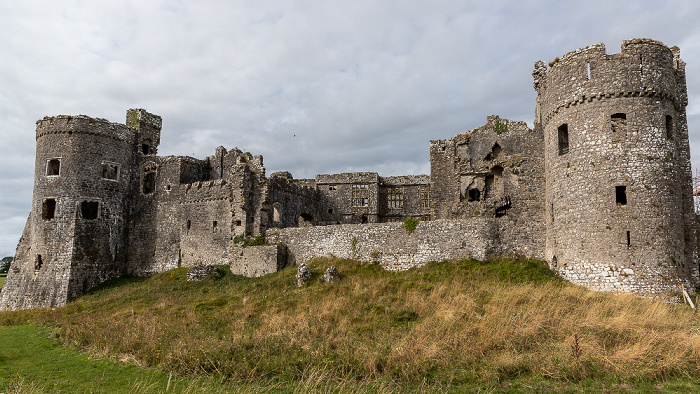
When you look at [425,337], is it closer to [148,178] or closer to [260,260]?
[260,260]

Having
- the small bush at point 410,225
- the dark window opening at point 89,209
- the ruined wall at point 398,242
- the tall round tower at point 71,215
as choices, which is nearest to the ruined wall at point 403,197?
the ruined wall at point 398,242

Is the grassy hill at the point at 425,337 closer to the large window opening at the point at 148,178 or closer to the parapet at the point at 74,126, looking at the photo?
the large window opening at the point at 148,178

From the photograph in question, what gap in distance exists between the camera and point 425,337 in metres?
11.7

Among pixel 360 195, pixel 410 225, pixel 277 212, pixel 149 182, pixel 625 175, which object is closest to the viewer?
pixel 625 175

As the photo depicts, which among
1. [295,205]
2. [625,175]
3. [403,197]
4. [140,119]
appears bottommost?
[295,205]

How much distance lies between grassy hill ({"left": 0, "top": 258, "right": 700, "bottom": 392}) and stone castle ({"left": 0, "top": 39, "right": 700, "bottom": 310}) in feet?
7.53

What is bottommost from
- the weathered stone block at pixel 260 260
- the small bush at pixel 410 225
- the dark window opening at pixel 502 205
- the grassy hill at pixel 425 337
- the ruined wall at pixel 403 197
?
the grassy hill at pixel 425 337

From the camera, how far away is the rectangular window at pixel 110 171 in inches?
1307

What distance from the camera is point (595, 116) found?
19.2 m

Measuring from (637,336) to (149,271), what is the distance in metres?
30.4

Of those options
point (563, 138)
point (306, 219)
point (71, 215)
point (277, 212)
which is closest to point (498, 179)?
point (563, 138)

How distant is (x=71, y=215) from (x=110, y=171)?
13.1 feet

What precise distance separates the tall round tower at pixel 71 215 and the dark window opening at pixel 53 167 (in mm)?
58

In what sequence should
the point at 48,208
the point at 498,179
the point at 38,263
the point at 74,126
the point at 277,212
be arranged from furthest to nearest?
the point at 74,126
the point at 48,208
the point at 277,212
the point at 38,263
the point at 498,179
